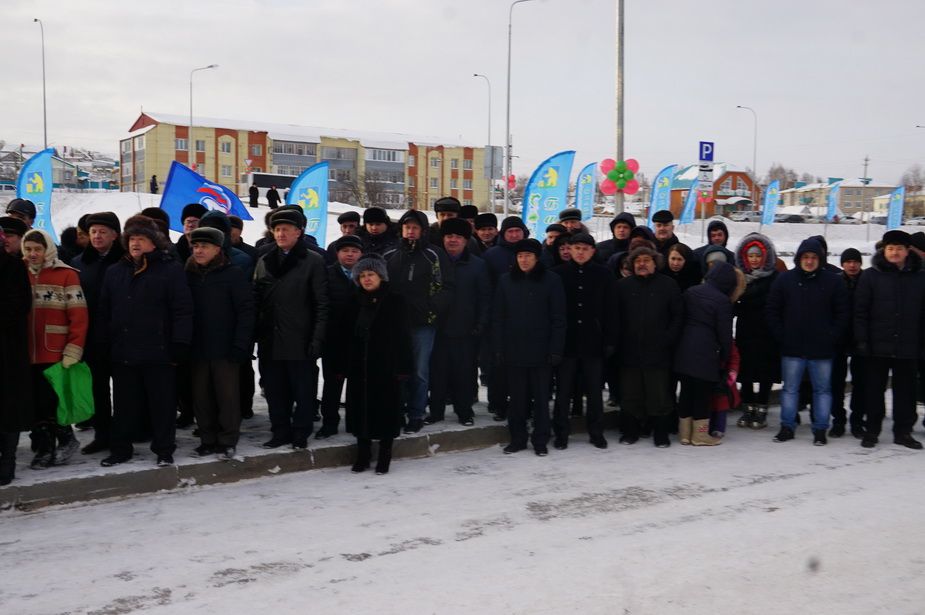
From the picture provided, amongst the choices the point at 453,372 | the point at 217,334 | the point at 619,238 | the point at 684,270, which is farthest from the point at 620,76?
the point at 217,334

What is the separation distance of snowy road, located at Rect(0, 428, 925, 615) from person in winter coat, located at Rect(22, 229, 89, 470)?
2.64ft

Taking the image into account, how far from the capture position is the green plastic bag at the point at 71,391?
6.16 metres

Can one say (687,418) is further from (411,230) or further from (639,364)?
(411,230)

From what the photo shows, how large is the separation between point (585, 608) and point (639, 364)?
13.8 ft

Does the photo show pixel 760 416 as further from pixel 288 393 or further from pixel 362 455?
pixel 288 393

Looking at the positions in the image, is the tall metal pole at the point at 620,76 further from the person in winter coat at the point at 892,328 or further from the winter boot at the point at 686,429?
the winter boot at the point at 686,429

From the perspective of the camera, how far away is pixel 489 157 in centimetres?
3155

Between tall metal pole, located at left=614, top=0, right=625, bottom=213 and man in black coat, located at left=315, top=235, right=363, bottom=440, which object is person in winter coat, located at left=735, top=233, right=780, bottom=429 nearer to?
man in black coat, located at left=315, top=235, right=363, bottom=440

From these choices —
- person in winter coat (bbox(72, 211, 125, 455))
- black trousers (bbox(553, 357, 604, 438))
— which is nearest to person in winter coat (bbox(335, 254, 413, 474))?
black trousers (bbox(553, 357, 604, 438))

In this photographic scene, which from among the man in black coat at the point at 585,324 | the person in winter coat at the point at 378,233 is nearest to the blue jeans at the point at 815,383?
the man in black coat at the point at 585,324

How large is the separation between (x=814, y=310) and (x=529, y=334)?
9.35 feet

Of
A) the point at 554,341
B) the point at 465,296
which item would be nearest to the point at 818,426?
the point at 554,341

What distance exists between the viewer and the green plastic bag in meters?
6.16

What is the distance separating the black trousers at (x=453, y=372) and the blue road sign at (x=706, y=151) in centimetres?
971
